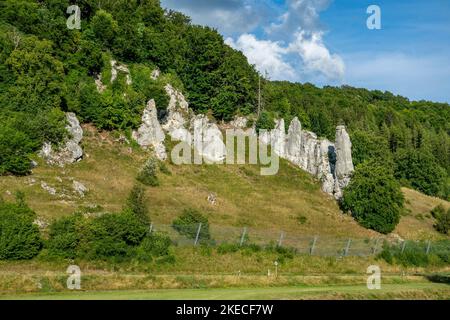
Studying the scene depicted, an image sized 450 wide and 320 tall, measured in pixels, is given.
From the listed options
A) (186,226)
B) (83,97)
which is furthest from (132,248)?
(83,97)

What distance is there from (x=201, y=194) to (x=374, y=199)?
25665 millimetres

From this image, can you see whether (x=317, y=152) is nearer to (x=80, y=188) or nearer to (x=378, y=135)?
(x=80, y=188)

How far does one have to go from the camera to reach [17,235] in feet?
110

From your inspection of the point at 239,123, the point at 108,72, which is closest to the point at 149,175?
the point at 108,72

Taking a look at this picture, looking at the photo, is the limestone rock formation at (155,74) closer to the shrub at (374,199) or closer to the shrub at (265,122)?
the shrub at (265,122)

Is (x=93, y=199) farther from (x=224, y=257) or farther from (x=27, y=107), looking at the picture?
(x=224, y=257)

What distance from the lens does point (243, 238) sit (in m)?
42.0

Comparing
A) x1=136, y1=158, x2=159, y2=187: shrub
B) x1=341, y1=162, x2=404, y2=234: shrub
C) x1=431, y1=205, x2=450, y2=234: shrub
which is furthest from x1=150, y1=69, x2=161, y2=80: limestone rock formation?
x1=431, y1=205, x2=450, y2=234: shrub

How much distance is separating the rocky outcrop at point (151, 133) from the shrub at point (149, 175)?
271 inches

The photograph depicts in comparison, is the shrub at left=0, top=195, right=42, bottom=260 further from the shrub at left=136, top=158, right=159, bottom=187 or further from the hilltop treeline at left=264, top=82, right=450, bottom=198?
the hilltop treeline at left=264, top=82, right=450, bottom=198

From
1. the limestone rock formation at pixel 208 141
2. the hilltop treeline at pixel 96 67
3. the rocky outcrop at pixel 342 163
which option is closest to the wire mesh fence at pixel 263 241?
the hilltop treeline at pixel 96 67

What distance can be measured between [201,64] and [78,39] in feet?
85.6

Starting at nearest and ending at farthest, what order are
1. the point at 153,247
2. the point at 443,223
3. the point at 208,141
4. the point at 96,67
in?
1. the point at 153,247
2. the point at 443,223
3. the point at 96,67
4. the point at 208,141

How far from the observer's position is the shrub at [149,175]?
213 ft
